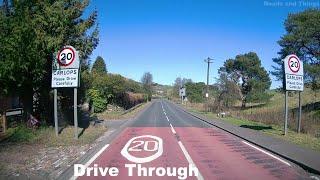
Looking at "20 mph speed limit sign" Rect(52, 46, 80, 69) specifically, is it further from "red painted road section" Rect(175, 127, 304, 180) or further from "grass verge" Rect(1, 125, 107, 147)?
"red painted road section" Rect(175, 127, 304, 180)

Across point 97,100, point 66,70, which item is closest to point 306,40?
point 97,100

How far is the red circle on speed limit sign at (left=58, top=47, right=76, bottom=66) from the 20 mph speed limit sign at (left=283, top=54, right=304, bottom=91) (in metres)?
10.3

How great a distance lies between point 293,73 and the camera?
21.9 m

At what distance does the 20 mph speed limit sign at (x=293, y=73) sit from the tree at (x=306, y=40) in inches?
993

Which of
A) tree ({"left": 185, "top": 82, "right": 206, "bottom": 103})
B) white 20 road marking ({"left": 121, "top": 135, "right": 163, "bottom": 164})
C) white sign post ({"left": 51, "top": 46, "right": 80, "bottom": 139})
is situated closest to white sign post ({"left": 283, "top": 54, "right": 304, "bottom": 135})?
white 20 road marking ({"left": 121, "top": 135, "right": 163, "bottom": 164})

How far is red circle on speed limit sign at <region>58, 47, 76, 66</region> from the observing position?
18281mm

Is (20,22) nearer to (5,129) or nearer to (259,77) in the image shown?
(5,129)

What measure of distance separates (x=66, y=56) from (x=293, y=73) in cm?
1113

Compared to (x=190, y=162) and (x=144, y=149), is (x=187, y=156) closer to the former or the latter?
(x=190, y=162)

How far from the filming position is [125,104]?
65062mm

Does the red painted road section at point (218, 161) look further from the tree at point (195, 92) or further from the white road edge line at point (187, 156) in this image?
the tree at point (195, 92)

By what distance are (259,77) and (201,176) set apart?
223ft

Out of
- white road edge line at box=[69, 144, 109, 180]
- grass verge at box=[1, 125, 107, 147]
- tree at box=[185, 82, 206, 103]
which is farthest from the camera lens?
tree at box=[185, 82, 206, 103]

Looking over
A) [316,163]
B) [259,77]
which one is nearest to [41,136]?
[316,163]
